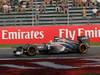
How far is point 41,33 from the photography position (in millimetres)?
17641

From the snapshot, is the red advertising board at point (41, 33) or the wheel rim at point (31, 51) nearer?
the wheel rim at point (31, 51)

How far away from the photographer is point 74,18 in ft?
59.8

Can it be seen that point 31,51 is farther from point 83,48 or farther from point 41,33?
point 41,33

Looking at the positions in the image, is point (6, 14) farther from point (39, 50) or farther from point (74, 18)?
point (39, 50)

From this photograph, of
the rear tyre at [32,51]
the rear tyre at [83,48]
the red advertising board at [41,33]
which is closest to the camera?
the rear tyre at [32,51]

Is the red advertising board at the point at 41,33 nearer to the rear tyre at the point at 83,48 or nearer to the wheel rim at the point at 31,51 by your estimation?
the rear tyre at the point at 83,48

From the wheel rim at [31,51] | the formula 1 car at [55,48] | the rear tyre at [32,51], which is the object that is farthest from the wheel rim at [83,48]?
the wheel rim at [31,51]

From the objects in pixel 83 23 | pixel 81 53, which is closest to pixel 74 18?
pixel 83 23

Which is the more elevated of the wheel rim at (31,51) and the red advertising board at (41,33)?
the red advertising board at (41,33)

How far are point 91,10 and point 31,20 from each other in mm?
3729

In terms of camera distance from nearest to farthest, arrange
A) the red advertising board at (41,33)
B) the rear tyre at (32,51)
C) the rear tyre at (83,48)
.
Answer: the rear tyre at (32,51) → the rear tyre at (83,48) → the red advertising board at (41,33)

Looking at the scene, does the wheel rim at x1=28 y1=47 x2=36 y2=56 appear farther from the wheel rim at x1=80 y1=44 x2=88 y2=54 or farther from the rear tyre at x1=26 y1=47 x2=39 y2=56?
the wheel rim at x1=80 y1=44 x2=88 y2=54

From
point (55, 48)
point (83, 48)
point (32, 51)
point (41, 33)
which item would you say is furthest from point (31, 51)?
point (41, 33)

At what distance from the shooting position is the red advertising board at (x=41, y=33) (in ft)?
57.5
